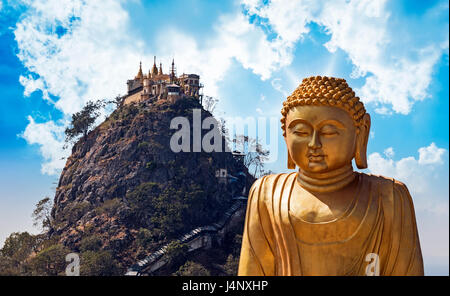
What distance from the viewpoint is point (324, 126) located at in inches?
202

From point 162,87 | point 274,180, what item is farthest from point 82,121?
point 274,180

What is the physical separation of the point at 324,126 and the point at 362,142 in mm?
411

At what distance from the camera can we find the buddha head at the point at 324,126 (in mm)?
5121

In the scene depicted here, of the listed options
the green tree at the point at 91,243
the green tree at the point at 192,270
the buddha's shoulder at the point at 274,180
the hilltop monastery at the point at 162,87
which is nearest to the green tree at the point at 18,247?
the green tree at the point at 91,243

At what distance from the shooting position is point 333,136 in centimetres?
513

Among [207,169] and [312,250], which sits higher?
[207,169]

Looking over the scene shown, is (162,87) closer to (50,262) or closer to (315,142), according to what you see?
(50,262)

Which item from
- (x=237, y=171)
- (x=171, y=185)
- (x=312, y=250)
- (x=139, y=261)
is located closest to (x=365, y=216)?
(x=312, y=250)

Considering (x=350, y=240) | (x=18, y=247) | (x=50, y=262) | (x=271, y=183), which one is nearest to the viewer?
(x=350, y=240)

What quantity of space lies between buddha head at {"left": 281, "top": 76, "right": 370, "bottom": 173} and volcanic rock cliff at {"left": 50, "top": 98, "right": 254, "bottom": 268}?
1692 inches

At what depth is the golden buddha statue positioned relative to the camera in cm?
499

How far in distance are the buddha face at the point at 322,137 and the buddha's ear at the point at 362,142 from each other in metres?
0.10
